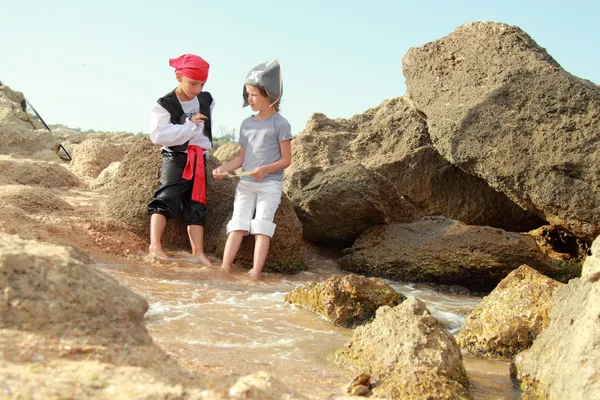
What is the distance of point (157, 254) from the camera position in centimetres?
562

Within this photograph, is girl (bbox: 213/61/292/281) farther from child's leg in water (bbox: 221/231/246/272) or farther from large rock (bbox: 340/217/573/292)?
large rock (bbox: 340/217/573/292)

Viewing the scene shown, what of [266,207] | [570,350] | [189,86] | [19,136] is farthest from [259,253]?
[19,136]

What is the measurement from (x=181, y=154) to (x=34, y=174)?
315 centimetres

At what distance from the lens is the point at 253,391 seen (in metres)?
1.94

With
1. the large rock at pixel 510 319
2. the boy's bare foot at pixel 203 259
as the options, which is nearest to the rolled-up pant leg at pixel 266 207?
the boy's bare foot at pixel 203 259

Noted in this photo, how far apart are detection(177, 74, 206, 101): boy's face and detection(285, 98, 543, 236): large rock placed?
1696 millimetres

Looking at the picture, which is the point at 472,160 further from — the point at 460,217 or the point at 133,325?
the point at 133,325

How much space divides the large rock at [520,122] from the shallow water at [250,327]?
3.59 ft

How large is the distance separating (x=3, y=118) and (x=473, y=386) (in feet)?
37.4

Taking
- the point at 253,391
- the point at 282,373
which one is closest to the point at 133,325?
the point at 253,391

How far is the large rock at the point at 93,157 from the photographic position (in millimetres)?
10898

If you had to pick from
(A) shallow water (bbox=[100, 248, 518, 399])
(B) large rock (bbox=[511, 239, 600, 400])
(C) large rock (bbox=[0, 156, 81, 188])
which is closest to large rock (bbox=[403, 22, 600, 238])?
(A) shallow water (bbox=[100, 248, 518, 399])

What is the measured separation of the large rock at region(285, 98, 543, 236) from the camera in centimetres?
728

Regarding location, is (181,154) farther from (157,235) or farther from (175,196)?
(157,235)
